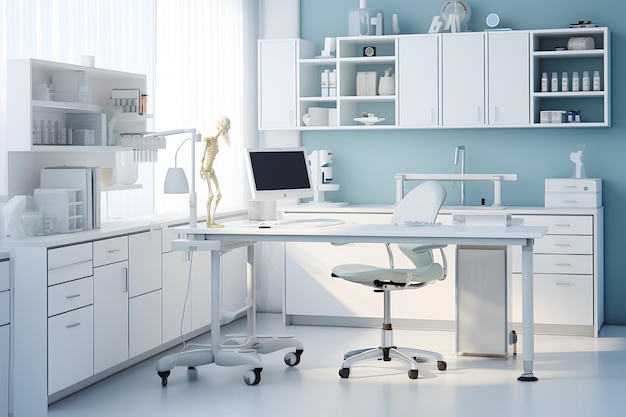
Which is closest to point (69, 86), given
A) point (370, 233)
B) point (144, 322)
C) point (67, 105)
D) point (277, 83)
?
point (67, 105)

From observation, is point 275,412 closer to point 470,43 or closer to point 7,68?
point 7,68

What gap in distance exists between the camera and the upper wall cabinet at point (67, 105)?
15.0 feet

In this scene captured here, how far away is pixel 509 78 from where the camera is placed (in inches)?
254

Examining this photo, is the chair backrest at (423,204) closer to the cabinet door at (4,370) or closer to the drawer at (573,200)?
the drawer at (573,200)

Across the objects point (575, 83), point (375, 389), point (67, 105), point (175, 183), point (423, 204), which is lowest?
point (375, 389)

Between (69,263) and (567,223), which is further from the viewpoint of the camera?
(567,223)

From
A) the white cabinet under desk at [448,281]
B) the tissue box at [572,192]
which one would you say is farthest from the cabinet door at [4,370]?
the tissue box at [572,192]

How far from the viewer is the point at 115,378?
507 centimetres

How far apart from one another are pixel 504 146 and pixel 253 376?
2905mm

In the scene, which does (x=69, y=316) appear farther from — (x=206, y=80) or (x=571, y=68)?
(x=571, y=68)

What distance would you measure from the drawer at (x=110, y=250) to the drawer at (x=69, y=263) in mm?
71

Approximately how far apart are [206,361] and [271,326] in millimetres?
1680

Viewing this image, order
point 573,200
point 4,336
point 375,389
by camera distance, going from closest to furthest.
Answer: point 4,336 → point 375,389 → point 573,200

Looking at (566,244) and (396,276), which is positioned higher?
(566,244)
